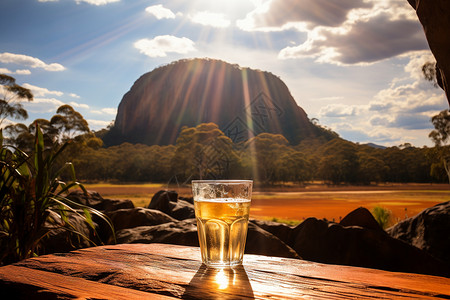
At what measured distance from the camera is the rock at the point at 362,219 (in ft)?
15.8

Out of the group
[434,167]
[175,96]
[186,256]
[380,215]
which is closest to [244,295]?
[186,256]

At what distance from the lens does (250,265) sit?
3.42 feet

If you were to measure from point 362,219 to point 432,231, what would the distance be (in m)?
0.91

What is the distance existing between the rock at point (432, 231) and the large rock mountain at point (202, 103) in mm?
62481

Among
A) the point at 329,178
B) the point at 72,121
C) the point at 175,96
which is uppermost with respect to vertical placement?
the point at 175,96

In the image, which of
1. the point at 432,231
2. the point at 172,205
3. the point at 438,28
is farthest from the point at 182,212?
the point at 438,28

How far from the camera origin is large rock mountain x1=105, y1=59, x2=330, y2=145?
7250 centimetres

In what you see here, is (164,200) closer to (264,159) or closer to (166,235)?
(166,235)

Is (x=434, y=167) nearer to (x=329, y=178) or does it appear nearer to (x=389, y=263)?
(x=329, y=178)

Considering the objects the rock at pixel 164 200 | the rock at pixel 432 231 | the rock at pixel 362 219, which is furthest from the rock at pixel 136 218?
the rock at pixel 432 231

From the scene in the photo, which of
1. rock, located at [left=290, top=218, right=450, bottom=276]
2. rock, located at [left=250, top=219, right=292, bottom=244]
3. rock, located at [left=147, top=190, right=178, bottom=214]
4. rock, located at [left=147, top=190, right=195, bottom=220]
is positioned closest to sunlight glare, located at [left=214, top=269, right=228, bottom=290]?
rock, located at [left=290, top=218, right=450, bottom=276]

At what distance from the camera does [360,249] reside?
3668 millimetres

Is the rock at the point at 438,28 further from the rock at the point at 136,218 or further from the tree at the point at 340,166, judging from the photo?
the tree at the point at 340,166

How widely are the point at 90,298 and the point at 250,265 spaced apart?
1.52ft
